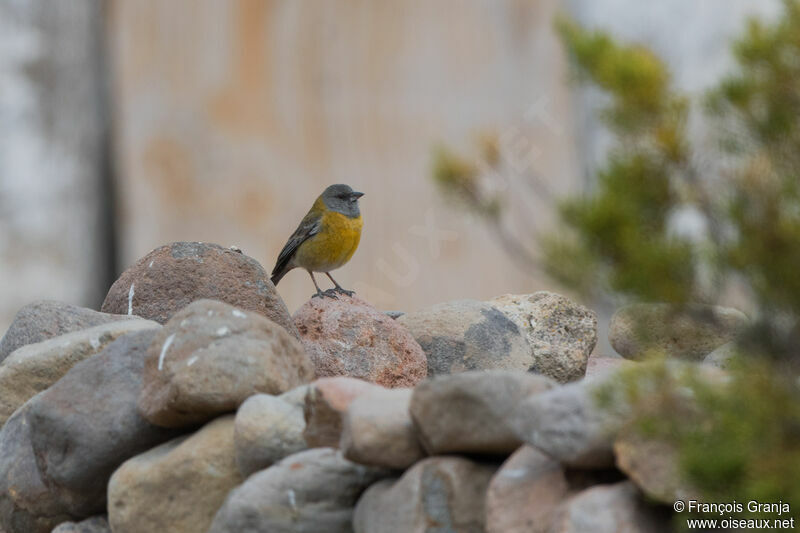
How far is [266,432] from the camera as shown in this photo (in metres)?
3.28

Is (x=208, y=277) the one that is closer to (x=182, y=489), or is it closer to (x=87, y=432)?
(x=87, y=432)

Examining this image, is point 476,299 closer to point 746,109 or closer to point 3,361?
point 3,361

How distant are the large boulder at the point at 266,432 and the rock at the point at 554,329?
1891 mm

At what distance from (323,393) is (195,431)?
0.65 meters

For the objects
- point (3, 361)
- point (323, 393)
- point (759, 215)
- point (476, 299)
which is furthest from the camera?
point (476, 299)

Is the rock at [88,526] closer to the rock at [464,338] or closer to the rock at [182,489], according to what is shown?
the rock at [182,489]

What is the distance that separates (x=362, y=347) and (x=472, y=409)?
187 cm

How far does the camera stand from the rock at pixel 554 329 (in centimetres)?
508

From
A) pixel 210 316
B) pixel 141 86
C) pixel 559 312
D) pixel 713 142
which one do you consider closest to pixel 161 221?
pixel 141 86

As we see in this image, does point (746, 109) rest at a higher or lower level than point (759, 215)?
higher

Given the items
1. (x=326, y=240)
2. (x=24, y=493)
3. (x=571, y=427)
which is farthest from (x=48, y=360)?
(x=571, y=427)

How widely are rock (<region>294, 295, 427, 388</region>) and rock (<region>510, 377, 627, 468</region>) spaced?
1952 mm

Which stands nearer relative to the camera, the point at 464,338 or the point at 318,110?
the point at 318,110

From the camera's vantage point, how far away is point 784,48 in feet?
6.51
